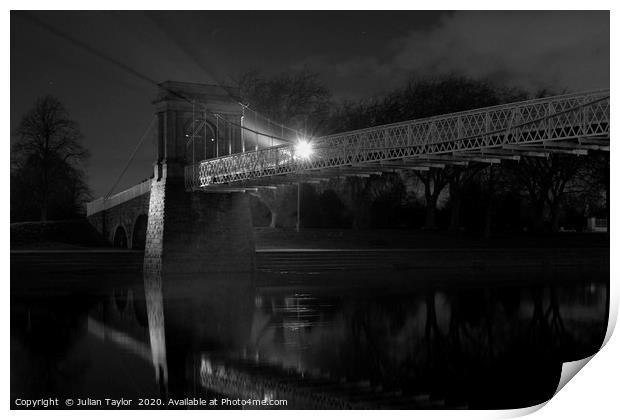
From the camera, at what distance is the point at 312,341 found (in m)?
19.8

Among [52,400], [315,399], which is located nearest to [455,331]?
[315,399]

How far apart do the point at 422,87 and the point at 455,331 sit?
21967 millimetres

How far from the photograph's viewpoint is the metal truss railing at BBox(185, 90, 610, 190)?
19.8m

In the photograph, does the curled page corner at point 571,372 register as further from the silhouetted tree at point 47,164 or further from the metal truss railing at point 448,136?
the silhouetted tree at point 47,164

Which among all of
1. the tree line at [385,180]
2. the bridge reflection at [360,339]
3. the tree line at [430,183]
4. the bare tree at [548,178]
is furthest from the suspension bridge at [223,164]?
the bare tree at [548,178]

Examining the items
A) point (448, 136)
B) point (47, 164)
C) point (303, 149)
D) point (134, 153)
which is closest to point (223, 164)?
point (303, 149)

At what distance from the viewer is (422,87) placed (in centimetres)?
4234

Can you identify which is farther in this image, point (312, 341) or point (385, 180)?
point (385, 180)

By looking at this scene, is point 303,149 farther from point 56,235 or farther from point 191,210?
point 56,235

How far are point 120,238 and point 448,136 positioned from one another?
28.0 meters

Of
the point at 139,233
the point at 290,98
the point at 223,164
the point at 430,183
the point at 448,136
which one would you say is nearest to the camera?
the point at 448,136

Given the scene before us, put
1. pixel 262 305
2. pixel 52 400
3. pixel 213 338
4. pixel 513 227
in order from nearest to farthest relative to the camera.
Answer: pixel 52 400 → pixel 213 338 → pixel 262 305 → pixel 513 227

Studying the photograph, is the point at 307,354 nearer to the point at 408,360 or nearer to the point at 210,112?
the point at 408,360

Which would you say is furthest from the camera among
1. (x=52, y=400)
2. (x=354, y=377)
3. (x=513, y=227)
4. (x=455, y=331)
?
(x=513, y=227)
